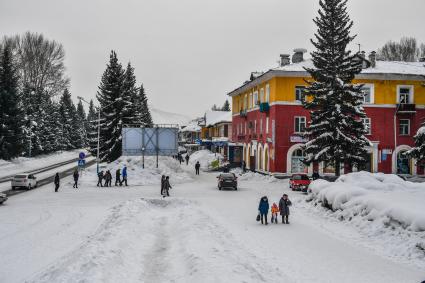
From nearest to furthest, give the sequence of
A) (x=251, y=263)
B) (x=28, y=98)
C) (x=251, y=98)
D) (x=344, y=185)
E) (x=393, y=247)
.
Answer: (x=251, y=263) < (x=393, y=247) < (x=344, y=185) < (x=251, y=98) < (x=28, y=98)

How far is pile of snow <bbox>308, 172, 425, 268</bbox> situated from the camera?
1499 cm

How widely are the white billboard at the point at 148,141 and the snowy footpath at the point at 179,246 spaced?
1791 cm

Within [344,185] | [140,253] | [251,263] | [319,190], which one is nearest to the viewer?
[251,263]

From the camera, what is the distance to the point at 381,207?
58.7ft

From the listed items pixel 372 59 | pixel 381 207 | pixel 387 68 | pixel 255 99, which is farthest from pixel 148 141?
pixel 381 207

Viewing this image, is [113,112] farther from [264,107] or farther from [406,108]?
[406,108]

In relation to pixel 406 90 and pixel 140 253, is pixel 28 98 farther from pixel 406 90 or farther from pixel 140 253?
pixel 140 253

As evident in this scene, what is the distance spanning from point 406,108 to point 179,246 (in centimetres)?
3744

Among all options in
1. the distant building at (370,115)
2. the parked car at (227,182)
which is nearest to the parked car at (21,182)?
the parked car at (227,182)

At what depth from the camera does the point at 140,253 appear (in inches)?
544

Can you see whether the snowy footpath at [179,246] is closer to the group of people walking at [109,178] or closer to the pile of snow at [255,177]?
the group of people walking at [109,178]

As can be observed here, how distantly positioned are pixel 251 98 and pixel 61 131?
46718 mm

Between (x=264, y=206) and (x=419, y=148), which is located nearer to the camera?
(x=264, y=206)

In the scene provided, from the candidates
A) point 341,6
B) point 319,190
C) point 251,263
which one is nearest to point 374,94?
point 341,6
